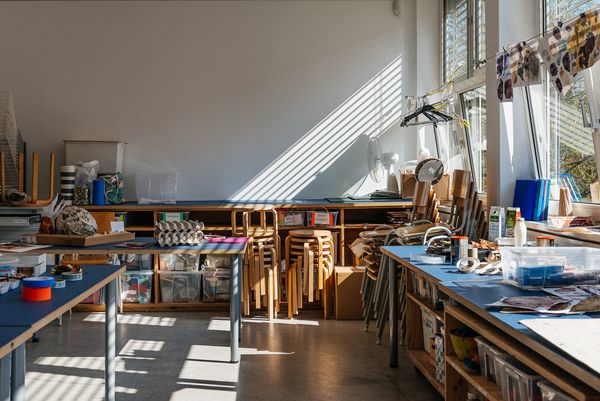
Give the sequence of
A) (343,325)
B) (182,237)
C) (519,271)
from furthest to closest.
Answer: (343,325)
(182,237)
(519,271)

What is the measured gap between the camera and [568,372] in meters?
2.13

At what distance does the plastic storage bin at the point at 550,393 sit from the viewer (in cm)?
218

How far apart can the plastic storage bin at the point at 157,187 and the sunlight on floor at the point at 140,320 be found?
1446mm

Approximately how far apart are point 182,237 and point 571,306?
10.5ft

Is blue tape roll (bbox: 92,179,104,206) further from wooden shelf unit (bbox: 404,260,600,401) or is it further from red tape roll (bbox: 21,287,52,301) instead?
red tape roll (bbox: 21,287,52,301)

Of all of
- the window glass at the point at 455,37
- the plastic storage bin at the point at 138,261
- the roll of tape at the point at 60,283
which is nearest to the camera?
the roll of tape at the point at 60,283

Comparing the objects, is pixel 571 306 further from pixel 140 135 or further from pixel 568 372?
pixel 140 135

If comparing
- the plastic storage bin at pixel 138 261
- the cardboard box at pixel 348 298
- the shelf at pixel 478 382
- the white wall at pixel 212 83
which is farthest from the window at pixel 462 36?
the plastic storage bin at pixel 138 261

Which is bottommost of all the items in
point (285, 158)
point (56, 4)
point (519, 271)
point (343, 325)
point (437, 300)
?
point (343, 325)

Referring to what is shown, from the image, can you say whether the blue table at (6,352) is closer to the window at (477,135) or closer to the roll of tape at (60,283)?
the roll of tape at (60,283)

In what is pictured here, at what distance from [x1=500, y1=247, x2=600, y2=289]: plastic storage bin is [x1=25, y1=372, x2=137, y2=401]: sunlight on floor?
269 cm

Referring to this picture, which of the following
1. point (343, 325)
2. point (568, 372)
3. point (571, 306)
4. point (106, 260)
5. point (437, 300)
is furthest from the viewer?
point (106, 260)

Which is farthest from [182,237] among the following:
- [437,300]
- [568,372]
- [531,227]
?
[568,372]

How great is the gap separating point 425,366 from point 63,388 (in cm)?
247
